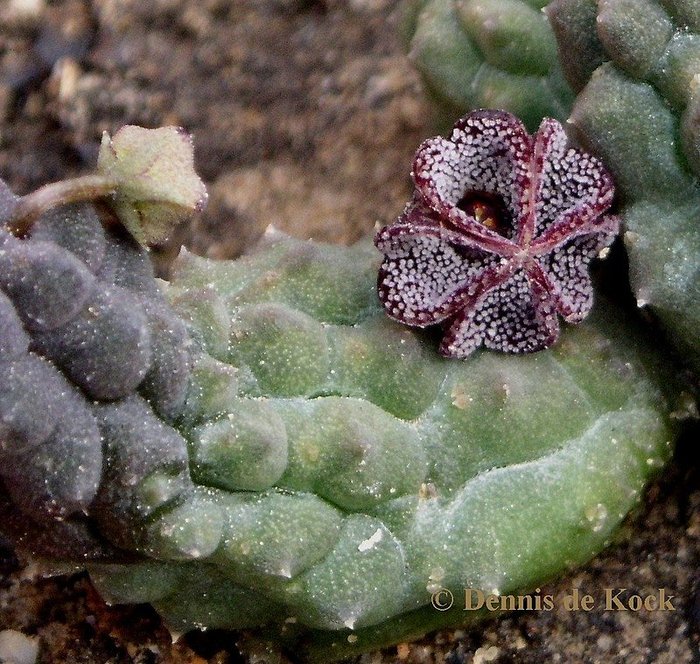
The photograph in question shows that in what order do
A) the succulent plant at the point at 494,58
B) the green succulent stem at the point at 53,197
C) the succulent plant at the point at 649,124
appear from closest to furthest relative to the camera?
1. the green succulent stem at the point at 53,197
2. the succulent plant at the point at 649,124
3. the succulent plant at the point at 494,58

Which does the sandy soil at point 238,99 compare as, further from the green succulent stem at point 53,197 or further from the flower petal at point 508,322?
the green succulent stem at point 53,197

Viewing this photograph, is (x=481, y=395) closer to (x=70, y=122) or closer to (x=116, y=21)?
(x=70, y=122)

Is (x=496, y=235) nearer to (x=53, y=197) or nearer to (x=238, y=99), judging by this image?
(x=53, y=197)

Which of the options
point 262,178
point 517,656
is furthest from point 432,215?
point 262,178

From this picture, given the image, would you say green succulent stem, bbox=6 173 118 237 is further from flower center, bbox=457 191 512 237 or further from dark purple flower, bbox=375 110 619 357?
flower center, bbox=457 191 512 237

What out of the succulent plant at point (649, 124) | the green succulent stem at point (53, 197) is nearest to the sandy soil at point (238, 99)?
the succulent plant at point (649, 124)
